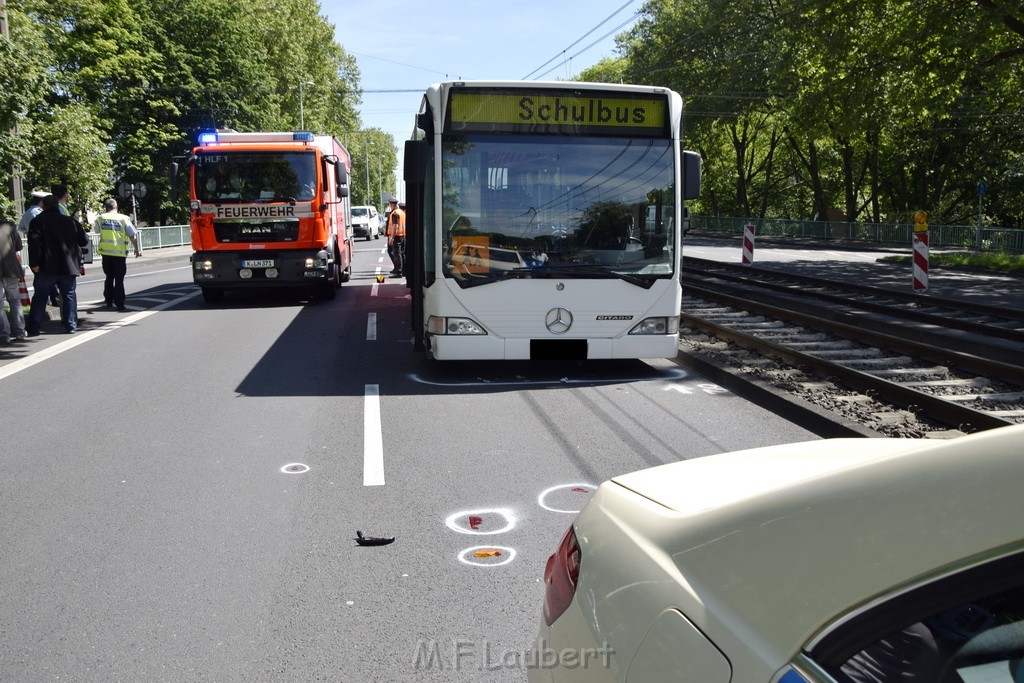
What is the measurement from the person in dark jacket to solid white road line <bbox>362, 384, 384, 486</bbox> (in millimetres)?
6101

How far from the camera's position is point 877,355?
10.3 m

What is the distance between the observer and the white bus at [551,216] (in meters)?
9.33

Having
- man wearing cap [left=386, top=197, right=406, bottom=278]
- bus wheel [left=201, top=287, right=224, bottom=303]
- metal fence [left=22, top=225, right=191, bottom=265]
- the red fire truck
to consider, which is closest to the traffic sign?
metal fence [left=22, top=225, right=191, bottom=265]

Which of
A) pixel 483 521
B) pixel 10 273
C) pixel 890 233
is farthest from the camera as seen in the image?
pixel 890 233

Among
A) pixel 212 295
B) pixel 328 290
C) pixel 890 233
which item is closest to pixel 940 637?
pixel 328 290

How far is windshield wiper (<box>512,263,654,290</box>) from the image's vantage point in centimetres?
940

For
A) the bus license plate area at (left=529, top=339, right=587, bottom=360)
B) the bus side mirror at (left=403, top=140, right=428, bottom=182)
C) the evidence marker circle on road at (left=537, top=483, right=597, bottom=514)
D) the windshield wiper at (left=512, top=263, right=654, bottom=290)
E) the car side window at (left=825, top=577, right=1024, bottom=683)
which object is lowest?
the evidence marker circle on road at (left=537, top=483, right=597, bottom=514)

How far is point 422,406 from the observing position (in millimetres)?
8406

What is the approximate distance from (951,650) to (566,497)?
4190 millimetres

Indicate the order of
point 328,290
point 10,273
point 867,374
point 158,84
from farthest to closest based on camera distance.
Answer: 1. point 158,84
2. point 328,290
3. point 10,273
4. point 867,374

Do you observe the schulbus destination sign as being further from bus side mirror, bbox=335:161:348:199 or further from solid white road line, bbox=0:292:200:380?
bus side mirror, bbox=335:161:348:199

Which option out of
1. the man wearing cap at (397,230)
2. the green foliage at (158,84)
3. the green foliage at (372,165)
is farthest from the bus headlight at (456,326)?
the green foliage at (372,165)

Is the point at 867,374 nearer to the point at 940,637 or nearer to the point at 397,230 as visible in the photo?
the point at 940,637

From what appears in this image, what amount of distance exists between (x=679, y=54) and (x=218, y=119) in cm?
2522
